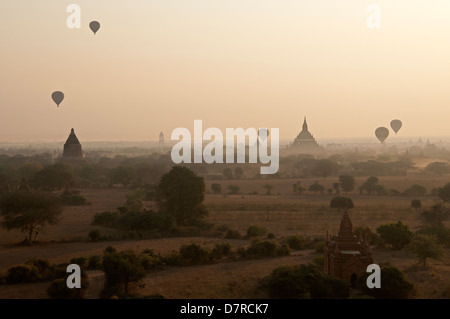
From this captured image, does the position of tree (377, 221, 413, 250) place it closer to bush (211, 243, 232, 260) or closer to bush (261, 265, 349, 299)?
bush (211, 243, 232, 260)

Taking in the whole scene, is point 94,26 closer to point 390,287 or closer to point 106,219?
point 106,219

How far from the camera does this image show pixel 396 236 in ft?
105

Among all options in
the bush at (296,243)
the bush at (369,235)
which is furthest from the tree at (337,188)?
the bush at (296,243)

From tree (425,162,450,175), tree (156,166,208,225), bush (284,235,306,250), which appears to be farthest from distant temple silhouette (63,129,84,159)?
bush (284,235,306,250)

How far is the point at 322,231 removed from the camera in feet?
124

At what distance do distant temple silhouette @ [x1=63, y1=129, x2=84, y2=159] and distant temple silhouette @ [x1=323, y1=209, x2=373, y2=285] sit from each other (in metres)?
93.4

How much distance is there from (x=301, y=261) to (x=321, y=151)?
515 ft

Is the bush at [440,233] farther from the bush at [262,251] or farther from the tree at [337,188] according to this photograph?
the tree at [337,188]

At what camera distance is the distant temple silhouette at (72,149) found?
358 ft

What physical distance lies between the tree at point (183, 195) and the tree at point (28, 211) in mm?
9847

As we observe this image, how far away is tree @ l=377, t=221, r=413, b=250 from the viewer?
32.0 meters
